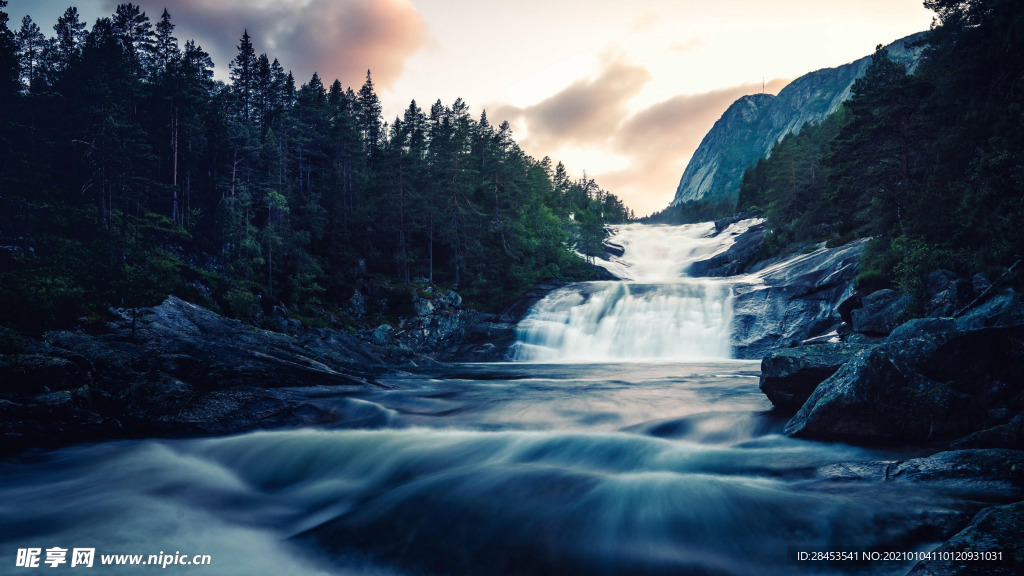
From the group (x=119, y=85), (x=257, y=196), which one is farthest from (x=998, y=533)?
(x=119, y=85)

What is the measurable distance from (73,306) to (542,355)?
22058mm

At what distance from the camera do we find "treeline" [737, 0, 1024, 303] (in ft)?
38.8

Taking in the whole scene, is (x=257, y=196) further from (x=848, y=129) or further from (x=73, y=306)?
(x=848, y=129)

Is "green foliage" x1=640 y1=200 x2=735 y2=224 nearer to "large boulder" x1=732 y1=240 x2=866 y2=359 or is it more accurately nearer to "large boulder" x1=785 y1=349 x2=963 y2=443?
"large boulder" x1=732 y1=240 x2=866 y2=359

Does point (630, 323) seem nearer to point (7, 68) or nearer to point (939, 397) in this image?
point (939, 397)

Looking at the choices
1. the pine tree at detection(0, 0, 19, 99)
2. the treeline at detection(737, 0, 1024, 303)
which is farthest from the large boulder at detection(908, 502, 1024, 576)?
the pine tree at detection(0, 0, 19, 99)

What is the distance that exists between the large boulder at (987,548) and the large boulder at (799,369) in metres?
5.89

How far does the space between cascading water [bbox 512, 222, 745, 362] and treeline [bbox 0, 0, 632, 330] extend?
646 cm

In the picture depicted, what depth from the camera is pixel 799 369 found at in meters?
8.98

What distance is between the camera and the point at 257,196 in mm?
37906

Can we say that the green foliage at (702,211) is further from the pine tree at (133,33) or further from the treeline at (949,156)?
the pine tree at (133,33)

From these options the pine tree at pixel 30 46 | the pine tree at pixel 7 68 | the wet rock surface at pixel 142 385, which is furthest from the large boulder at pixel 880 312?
the pine tree at pixel 30 46

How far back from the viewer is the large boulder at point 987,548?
294 cm

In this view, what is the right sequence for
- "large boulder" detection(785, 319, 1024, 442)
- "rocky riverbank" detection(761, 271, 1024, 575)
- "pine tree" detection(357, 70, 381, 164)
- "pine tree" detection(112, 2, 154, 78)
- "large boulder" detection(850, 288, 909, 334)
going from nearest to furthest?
"rocky riverbank" detection(761, 271, 1024, 575), "large boulder" detection(785, 319, 1024, 442), "large boulder" detection(850, 288, 909, 334), "pine tree" detection(112, 2, 154, 78), "pine tree" detection(357, 70, 381, 164)
